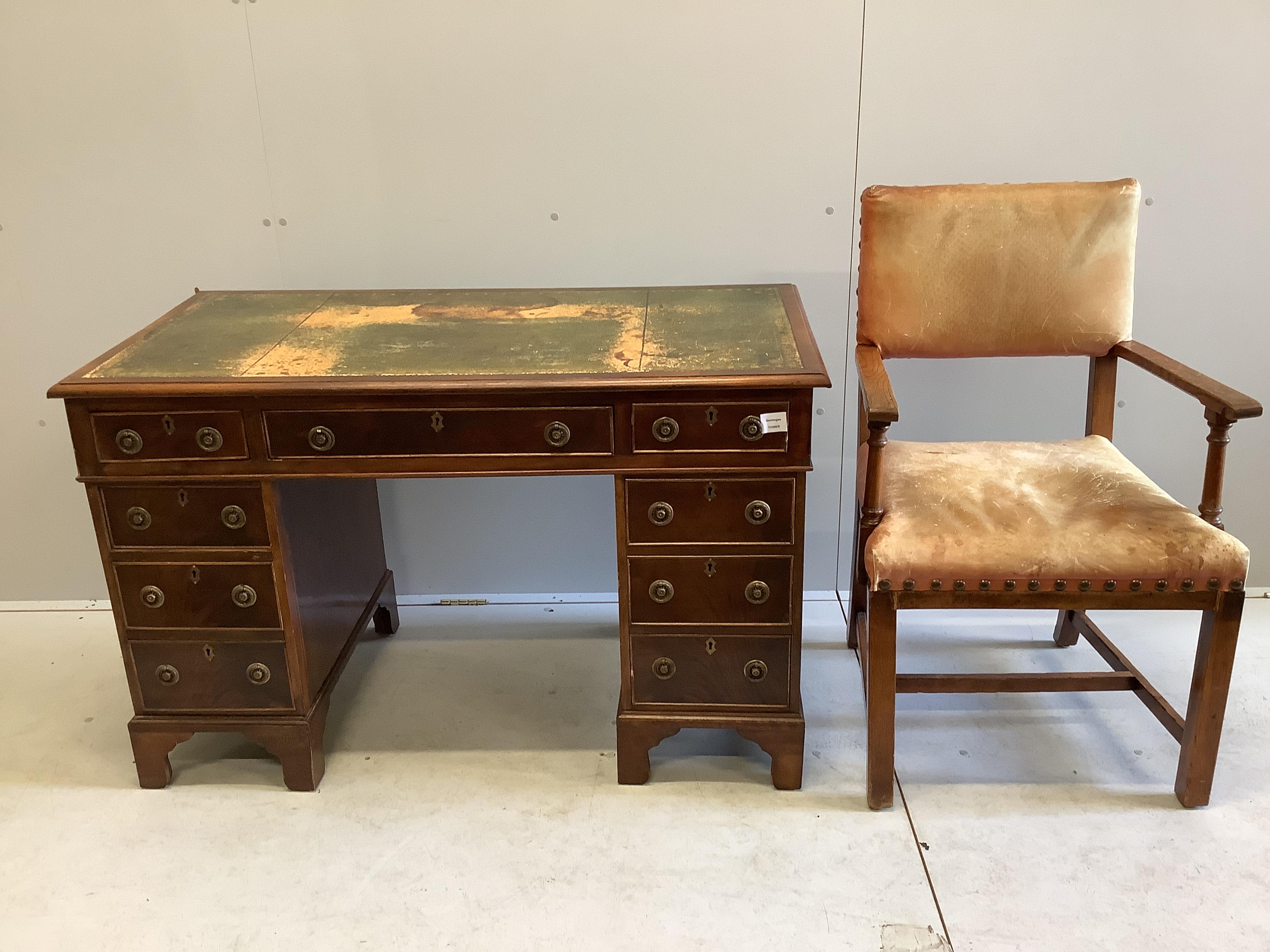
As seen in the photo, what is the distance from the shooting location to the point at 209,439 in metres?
1.78

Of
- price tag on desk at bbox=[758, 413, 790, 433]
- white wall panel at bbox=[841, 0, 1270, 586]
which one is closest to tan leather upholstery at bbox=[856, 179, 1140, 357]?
white wall panel at bbox=[841, 0, 1270, 586]

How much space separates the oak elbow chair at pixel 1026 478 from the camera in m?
1.73

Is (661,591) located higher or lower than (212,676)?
higher

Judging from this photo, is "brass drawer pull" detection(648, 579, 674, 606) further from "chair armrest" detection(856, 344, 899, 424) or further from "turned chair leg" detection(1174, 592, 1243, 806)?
"turned chair leg" detection(1174, 592, 1243, 806)

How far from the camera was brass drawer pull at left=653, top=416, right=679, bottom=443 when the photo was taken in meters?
1.75

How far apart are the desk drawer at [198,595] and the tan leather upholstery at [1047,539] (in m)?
1.10

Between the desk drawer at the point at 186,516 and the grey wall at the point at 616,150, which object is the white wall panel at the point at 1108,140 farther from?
the desk drawer at the point at 186,516

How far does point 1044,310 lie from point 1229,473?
91 cm

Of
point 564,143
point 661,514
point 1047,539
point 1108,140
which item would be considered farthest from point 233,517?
point 1108,140

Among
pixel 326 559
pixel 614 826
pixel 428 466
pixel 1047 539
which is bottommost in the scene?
pixel 614 826

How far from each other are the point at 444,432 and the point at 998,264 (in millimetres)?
1105

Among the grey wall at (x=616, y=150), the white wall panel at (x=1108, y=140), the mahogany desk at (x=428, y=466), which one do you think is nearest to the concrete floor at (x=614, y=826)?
the mahogany desk at (x=428, y=466)

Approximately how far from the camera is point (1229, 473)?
8.44 ft

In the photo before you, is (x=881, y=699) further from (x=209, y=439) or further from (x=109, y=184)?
(x=109, y=184)
